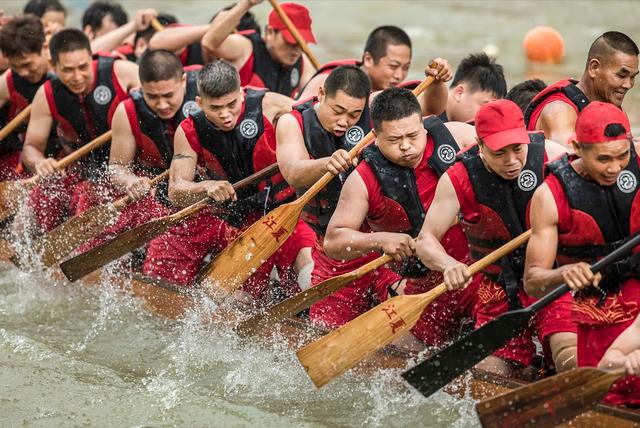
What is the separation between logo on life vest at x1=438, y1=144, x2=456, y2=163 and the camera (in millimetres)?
4449

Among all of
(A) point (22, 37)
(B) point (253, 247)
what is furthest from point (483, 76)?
(A) point (22, 37)

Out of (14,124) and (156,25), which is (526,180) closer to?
(14,124)

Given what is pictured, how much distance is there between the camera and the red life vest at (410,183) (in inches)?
173

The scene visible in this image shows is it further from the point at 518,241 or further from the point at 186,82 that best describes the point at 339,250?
the point at 186,82

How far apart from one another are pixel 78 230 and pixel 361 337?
204cm

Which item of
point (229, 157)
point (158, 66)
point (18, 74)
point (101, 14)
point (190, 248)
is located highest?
point (101, 14)

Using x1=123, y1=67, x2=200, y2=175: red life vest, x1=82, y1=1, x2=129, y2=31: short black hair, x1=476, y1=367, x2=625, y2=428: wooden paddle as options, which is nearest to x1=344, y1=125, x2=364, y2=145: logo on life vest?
x1=123, y1=67, x2=200, y2=175: red life vest

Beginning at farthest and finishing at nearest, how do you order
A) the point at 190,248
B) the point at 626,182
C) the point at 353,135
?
1. the point at 190,248
2. the point at 353,135
3. the point at 626,182

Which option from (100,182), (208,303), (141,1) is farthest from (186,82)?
(141,1)

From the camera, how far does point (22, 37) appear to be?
20.5 feet

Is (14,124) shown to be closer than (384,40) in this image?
No

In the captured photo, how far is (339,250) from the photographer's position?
440 centimetres

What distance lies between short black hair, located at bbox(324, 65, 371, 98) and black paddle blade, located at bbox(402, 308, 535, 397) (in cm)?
132

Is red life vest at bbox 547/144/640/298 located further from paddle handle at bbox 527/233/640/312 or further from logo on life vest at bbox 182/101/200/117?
logo on life vest at bbox 182/101/200/117
